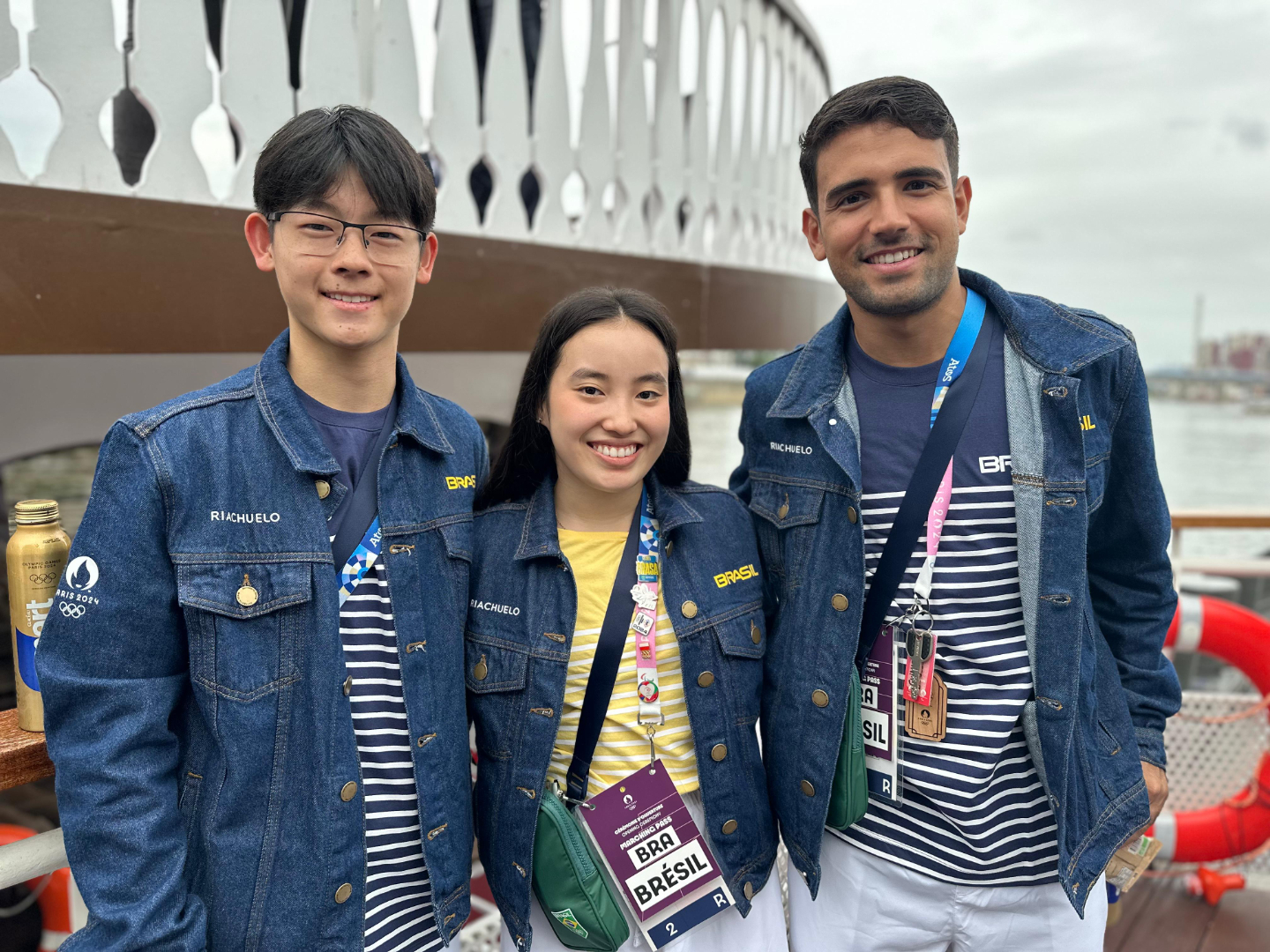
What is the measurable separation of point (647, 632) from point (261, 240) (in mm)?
1019

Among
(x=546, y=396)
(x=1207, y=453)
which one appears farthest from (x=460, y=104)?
(x=1207, y=453)

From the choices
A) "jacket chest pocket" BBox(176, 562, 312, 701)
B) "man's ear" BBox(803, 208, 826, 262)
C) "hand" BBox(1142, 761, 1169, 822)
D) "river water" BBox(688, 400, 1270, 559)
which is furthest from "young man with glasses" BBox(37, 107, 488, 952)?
"river water" BBox(688, 400, 1270, 559)

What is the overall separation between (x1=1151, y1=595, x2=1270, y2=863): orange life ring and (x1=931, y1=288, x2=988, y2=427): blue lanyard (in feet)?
6.48

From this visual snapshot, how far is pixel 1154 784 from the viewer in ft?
5.98

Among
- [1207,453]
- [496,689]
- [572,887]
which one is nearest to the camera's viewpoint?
[572,887]

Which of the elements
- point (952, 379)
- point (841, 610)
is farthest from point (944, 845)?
point (952, 379)

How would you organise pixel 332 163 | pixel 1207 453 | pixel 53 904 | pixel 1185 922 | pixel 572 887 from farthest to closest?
pixel 1207 453
pixel 1185 922
pixel 53 904
pixel 572 887
pixel 332 163

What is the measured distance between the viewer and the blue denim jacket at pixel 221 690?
4.21 feet

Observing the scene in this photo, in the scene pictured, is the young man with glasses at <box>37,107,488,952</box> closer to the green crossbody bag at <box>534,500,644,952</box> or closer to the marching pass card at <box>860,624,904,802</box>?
the green crossbody bag at <box>534,500,644,952</box>

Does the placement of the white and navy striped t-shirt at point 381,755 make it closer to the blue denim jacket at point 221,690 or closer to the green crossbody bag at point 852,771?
the blue denim jacket at point 221,690

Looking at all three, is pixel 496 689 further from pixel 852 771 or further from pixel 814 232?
pixel 814 232

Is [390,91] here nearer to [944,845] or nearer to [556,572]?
[556,572]

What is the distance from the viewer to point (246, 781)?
1.37 meters

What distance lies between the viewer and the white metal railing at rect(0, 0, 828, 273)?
2.57 meters
